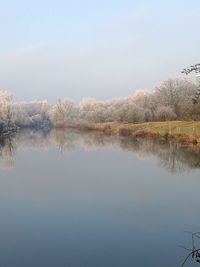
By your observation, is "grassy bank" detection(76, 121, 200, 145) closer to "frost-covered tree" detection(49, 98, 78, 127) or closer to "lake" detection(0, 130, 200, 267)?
"lake" detection(0, 130, 200, 267)

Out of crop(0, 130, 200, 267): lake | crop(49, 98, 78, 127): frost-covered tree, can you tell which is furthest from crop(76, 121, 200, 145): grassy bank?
crop(49, 98, 78, 127): frost-covered tree

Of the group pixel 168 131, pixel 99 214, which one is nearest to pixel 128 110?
pixel 168 131

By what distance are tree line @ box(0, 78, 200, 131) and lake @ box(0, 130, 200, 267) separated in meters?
13.8

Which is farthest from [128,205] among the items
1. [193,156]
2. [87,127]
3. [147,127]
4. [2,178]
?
[87,127]

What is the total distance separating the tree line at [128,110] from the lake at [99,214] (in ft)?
45.3

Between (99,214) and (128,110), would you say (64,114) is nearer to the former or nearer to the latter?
(128,110)

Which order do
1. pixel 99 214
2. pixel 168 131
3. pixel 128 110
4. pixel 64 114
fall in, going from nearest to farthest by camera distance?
pixel 99 214, pixel 168 131, pixel 128 110, pixel 64 114

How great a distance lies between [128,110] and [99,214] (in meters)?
51.1

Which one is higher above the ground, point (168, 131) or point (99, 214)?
point (168, 131)

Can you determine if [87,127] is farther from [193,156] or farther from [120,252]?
[120,252]

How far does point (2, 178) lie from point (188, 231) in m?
11.4

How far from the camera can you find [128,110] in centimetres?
6244

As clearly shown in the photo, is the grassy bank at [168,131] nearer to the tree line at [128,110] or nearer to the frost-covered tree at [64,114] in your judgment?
the tree line at [128,110]

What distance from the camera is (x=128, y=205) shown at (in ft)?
42.7
